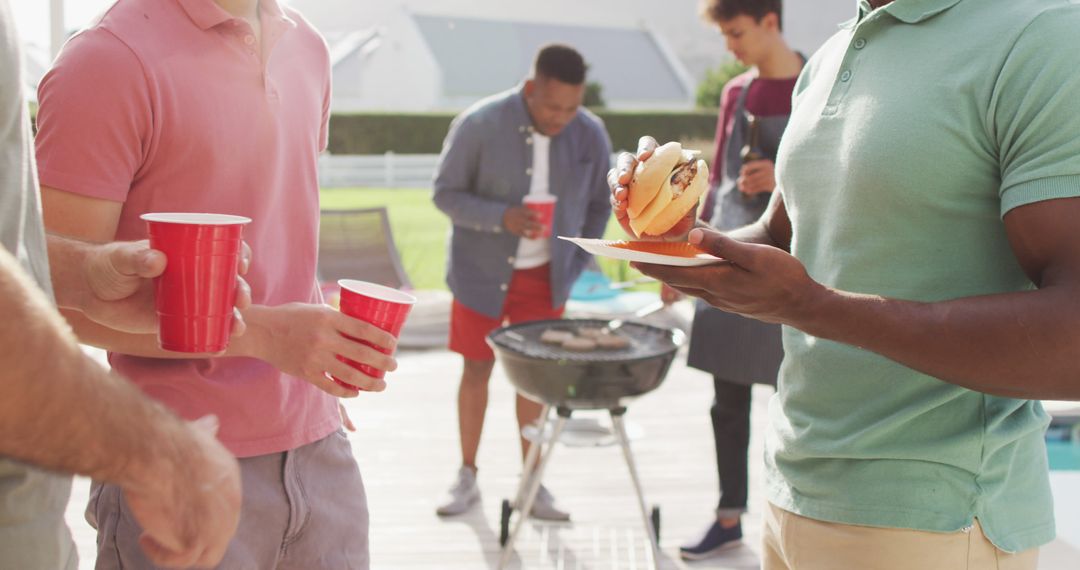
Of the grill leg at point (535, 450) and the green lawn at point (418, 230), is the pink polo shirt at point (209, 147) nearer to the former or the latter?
the grill leg at point (535, 450)

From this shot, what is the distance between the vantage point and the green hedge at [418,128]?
23.9 m

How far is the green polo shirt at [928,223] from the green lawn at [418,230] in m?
4.59

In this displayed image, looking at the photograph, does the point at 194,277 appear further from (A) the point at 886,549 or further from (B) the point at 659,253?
(A) the point at 886,549

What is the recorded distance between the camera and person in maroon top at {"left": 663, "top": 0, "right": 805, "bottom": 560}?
12.6ft

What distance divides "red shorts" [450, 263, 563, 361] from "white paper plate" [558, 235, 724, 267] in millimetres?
2888

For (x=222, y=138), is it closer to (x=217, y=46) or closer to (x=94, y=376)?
(x=217, y=46)

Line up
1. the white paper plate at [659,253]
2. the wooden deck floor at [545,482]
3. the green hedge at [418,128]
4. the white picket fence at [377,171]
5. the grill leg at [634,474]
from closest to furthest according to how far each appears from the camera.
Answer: the white paper plate at [659,253] < the grill leg at [634,474] < the wooden deck floor at [545,482] < the white picket fence at [377,171] < the green hedge at [418,128]

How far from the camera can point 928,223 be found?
4.95ft

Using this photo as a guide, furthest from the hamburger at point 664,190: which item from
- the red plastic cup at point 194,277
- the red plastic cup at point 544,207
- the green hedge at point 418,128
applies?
the green hedge at point 418,128

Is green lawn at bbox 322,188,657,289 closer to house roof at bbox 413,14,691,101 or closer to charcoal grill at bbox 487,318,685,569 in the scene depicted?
charcoal grill at bbox 487,318,685,569

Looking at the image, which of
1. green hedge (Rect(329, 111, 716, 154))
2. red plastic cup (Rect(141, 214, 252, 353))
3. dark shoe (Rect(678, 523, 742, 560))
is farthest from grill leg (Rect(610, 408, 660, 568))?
green hedge (Rect(329, 111, 716, 154))

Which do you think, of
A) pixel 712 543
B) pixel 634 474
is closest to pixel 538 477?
pixel 634 474

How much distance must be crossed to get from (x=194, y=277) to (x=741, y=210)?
9.63ft

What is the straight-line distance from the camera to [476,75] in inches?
1612
